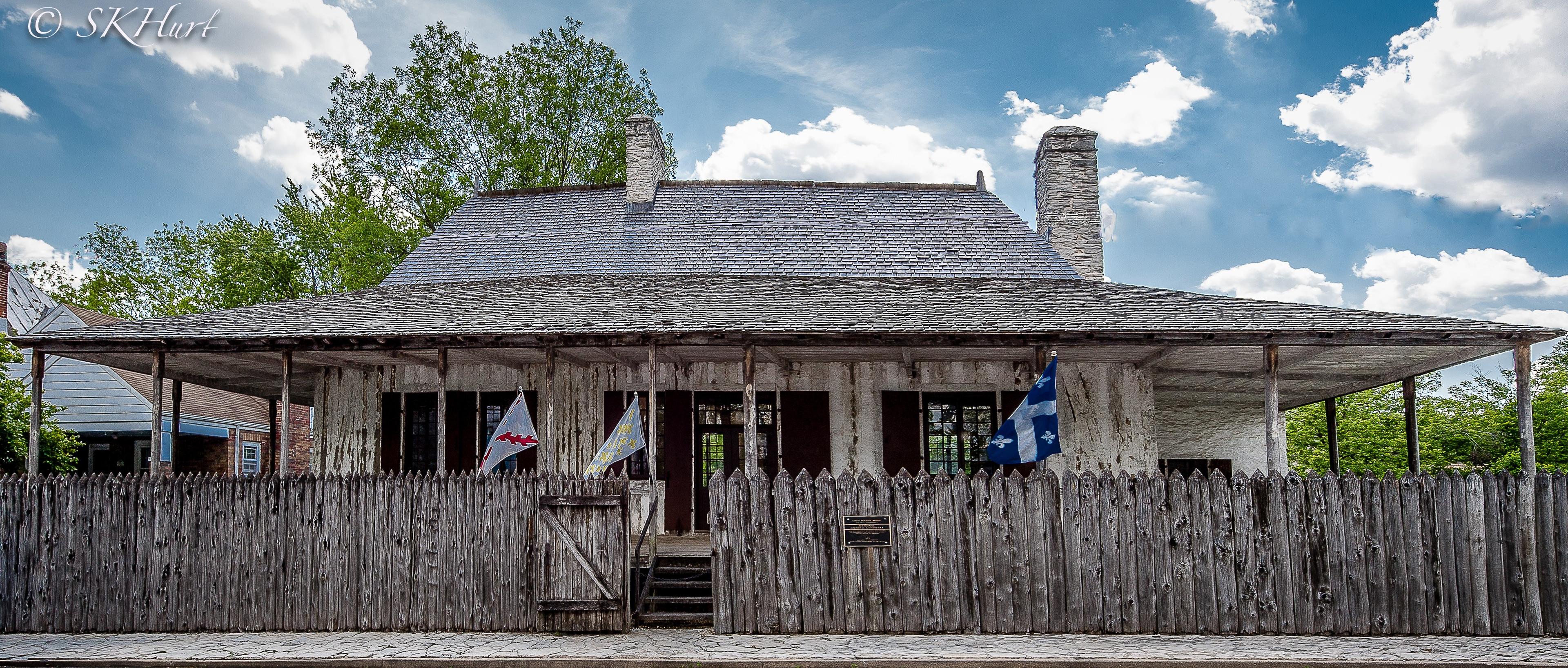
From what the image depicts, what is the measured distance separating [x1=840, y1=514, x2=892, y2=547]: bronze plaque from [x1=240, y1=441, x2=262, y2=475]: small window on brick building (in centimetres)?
2096

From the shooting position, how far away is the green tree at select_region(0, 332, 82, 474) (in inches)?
583

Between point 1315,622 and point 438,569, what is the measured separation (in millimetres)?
8561

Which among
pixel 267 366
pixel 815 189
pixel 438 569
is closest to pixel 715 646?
pixel 438 569

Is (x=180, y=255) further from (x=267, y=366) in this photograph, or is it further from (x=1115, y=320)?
(x=1115, y=320)

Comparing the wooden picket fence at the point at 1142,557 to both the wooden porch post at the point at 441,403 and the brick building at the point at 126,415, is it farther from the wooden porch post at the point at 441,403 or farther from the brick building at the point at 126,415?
the brick building at the point at 126,415

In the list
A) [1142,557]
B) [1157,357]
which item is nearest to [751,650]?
[1142,557]

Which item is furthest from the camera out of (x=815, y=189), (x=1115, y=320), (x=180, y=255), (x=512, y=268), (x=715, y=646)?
(x=180, y=255)

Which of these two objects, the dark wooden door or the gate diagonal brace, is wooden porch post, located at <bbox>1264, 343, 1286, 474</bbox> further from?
the gate diagonal brace

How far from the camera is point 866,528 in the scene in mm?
9289

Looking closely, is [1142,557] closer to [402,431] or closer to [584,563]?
[584,563]

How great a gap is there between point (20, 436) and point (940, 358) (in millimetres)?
14642

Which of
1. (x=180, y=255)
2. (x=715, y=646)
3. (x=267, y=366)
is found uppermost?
(x=180, y=255)

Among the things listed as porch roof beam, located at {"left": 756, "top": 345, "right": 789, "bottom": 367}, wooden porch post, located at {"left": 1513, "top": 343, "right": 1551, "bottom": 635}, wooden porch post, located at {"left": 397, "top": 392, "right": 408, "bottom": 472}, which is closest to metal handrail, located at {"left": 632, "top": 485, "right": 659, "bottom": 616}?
porch roof beam, located at {"left": 756, "top": 345, "right": 789, "bottom": 367}

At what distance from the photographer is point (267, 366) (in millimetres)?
13609
